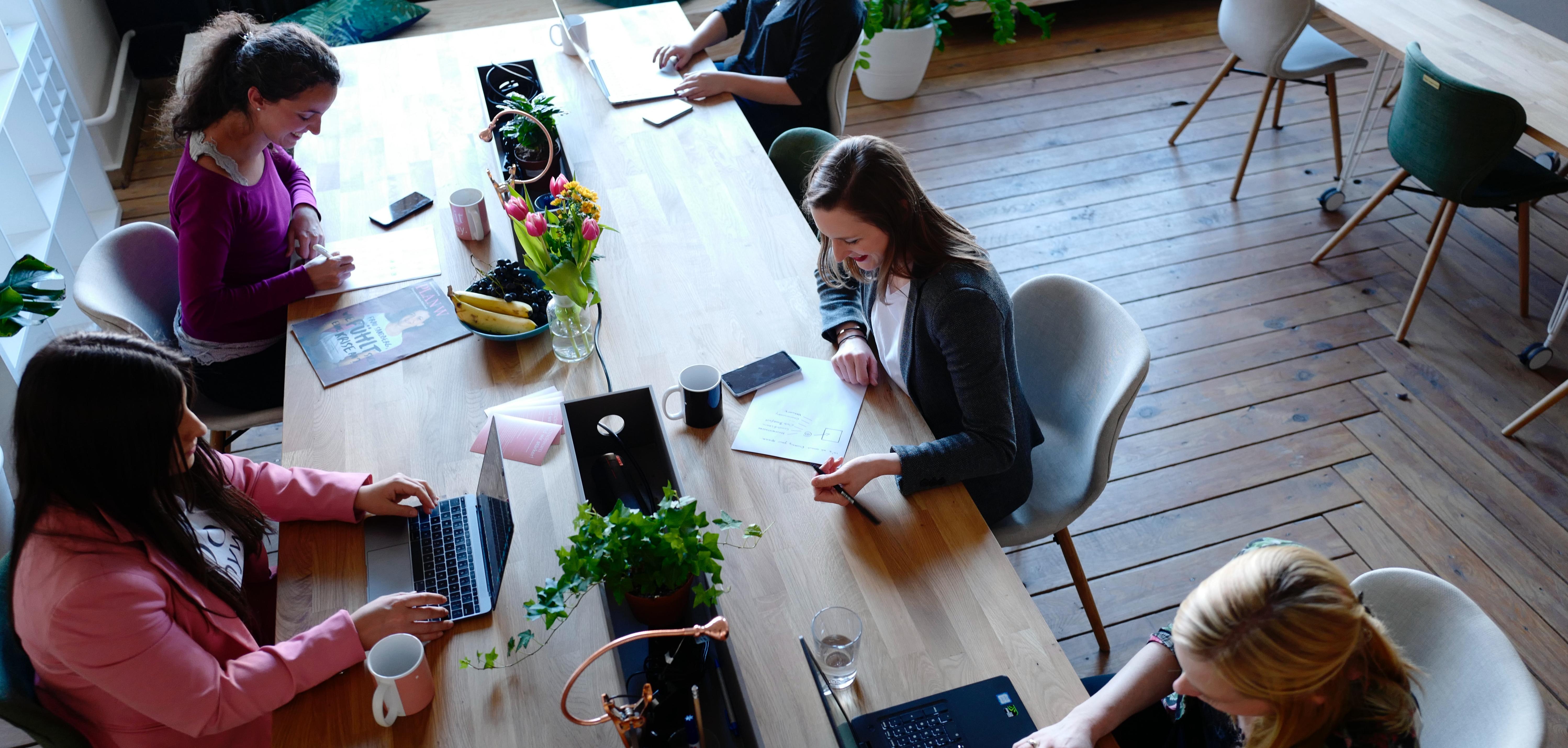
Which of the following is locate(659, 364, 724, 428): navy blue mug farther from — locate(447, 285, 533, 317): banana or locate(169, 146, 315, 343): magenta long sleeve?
locate(169, 146, 315, 343): magenta long sleeve

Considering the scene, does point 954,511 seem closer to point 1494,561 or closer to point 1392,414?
point 1494,561

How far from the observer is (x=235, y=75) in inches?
84.5

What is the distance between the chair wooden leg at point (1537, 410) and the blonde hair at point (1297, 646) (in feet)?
7.06

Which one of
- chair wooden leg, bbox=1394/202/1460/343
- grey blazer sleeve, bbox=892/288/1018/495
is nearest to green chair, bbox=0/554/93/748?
grey blazer sleeve, bbox=892/288/1018/495

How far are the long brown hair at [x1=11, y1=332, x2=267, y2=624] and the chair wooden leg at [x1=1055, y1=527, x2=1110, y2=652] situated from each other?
1694 mm

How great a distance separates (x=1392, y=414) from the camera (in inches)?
120

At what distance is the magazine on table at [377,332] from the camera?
207cm

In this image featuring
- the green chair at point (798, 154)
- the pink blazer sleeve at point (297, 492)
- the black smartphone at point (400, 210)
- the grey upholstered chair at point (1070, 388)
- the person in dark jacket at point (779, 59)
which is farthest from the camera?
the person in dark jacket at point (779, 59)

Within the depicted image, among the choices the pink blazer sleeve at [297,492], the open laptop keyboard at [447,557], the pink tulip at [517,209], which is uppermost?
the pink tulip at [517,209]

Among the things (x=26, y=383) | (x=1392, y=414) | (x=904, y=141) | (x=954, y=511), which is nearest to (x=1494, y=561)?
(x=1392, y=414)

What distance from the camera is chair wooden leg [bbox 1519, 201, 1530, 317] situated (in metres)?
3.23

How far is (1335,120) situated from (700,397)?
3.39 metres

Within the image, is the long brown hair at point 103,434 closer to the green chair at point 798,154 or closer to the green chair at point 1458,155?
the green chair at point 798,154

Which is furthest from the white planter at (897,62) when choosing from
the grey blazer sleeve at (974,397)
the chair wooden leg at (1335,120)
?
the grey blazer sleeve at (974,397)
